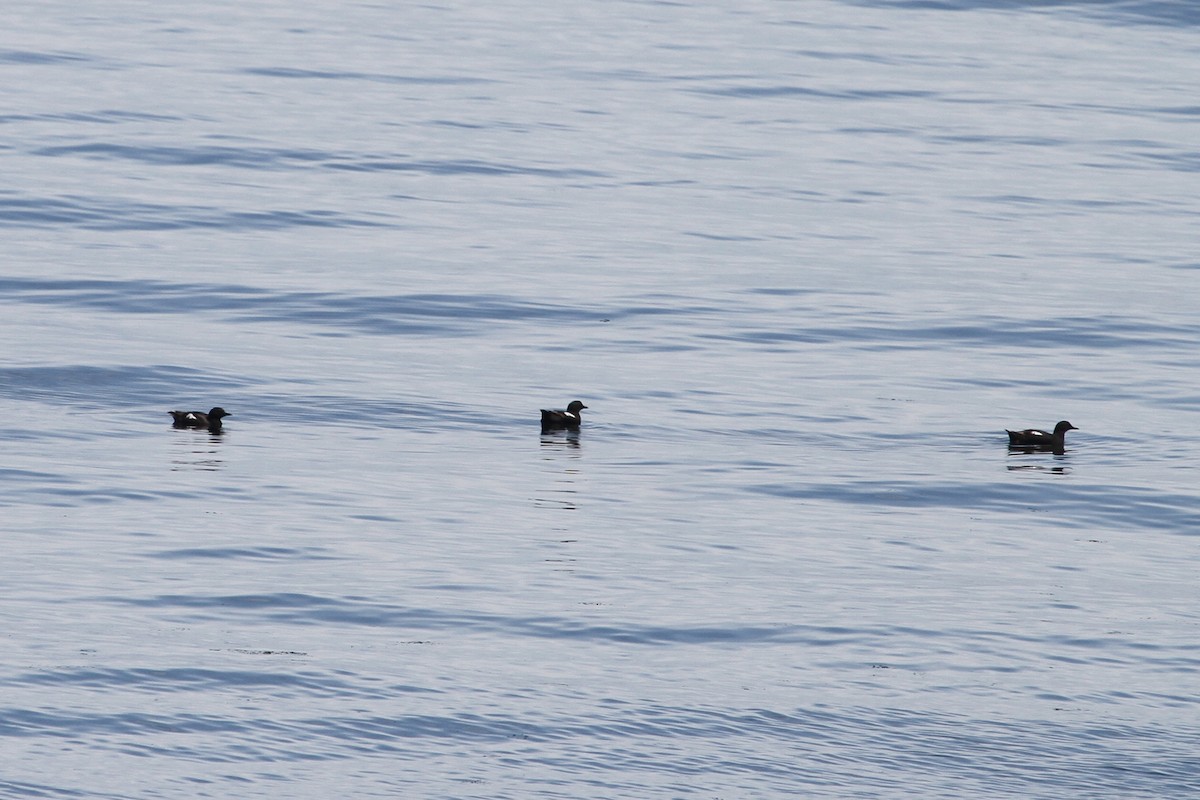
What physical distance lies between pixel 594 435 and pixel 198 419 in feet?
14.3

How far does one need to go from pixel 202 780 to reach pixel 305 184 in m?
29.7

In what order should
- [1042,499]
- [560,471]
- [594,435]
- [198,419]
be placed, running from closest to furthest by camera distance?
[1042,499] → [560,471] → [198,419] → [594,435]

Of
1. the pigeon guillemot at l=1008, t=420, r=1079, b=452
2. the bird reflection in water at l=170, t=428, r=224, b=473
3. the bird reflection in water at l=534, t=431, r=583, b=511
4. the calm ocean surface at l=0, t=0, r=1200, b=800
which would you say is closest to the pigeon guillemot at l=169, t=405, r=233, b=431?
the bird reflection in water at l=170, t=428, r=224, b=473

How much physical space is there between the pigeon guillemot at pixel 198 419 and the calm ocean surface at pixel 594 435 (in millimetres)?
254

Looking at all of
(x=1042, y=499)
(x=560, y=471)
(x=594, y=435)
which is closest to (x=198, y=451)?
(x=560, y=471)

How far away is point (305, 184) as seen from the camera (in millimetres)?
41156

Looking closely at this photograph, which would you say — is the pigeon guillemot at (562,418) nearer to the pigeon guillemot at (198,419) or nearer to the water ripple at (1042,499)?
the water ripple at (1042,499)

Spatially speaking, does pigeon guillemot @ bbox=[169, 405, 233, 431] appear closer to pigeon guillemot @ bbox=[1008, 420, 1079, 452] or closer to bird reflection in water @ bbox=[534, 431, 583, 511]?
bird reflection in water @ bbox=[534, 431, 583, 511]

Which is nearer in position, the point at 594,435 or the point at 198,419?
the point at 198,419

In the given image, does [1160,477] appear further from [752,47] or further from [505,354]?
[752,47]

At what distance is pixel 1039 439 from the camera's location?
23.5 meters

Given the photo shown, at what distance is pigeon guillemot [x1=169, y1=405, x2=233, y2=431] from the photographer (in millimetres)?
22656

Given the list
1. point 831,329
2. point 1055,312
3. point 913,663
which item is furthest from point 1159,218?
point 913,663

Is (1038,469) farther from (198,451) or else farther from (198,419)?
(198,419)
